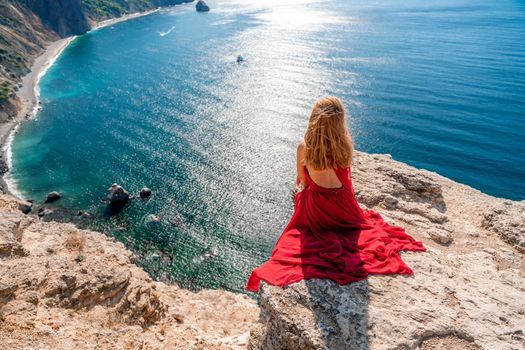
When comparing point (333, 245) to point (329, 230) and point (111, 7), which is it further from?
point (111, 7)

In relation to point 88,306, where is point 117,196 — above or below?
below

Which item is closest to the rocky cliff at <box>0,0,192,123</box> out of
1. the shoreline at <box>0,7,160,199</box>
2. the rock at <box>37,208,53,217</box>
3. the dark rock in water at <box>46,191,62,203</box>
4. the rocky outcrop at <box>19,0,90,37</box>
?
the rocky outcrop at <box>19,0,90,37</box>

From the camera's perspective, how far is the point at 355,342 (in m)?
8.87

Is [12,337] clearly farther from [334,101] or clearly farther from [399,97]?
[399,97]

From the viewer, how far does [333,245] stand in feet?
33.8

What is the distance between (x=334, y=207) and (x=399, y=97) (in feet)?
226

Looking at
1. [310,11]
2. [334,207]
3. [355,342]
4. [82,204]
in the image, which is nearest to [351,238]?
[334,207]

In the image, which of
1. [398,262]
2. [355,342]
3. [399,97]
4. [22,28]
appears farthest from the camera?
[22,28]

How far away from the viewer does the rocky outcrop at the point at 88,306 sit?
50.0ft

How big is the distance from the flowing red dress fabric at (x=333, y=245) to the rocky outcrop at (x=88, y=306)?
32.4 ft

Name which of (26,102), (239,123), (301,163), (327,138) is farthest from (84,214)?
(26,102)

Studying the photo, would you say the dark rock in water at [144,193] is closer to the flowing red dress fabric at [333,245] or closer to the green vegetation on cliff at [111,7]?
the flowing red dress fabric at [333,245]

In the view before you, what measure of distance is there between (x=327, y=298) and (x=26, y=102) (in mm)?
87633

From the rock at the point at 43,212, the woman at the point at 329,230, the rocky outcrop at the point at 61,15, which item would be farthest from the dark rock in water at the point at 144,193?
the rocky outcrop at the point at 61,15
